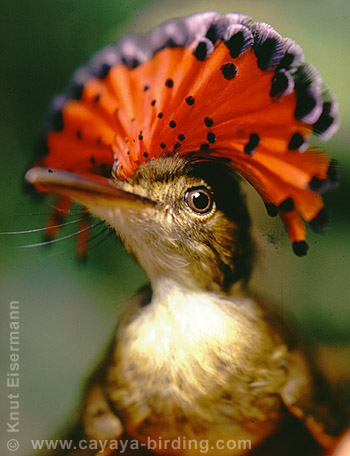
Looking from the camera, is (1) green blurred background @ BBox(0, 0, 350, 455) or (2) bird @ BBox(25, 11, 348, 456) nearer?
(2) bird @ BBox(25, 11, 348, 456)

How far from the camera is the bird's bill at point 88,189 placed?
862 millimetres

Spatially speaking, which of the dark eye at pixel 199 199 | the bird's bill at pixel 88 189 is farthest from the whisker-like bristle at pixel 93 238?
the dark eye at pixel 199 199

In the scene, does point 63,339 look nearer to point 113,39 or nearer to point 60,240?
point 60,240

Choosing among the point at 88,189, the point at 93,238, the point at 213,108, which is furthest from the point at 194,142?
the point at 93,238

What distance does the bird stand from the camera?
2.87ft

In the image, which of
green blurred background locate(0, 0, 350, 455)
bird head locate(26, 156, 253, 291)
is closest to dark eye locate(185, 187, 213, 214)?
bird head locate(26, 156, 253, 291)

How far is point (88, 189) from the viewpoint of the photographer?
87cm

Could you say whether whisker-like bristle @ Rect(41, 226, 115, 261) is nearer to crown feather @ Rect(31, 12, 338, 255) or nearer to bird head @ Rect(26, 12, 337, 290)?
bird head @ Rect(26, 12, 337, 290)

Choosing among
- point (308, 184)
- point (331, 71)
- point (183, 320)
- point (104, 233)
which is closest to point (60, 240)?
point (104, 233)

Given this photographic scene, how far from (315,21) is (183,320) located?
2.63 ft

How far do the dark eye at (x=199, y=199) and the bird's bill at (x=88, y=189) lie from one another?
9 centimetres

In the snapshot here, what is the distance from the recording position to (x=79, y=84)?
0.99m

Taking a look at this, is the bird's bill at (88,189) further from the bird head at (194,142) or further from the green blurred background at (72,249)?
the green blurred background at (72,249)

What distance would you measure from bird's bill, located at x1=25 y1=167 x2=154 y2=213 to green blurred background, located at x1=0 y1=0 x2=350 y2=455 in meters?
0.15
